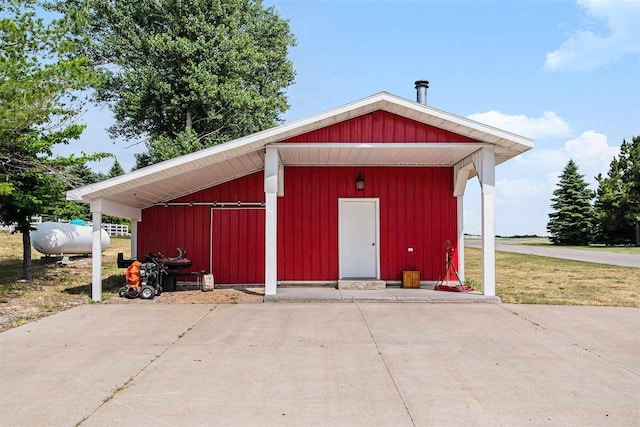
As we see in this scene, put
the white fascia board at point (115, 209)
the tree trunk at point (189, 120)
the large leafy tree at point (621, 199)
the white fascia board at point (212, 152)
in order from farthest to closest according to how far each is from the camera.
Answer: the large leafy tree at point (621, 199)
the tree trunk at point (189, 120)
the white fascia board at point (115, 209)
the white fascia board at point (212, 152)

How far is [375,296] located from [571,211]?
119 feet

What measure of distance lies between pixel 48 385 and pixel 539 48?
1000cm

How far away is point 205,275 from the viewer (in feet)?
36.2

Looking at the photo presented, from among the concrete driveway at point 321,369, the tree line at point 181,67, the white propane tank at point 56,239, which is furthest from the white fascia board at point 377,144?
the white propane tank at point 56,239

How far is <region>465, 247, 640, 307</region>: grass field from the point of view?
1032cm

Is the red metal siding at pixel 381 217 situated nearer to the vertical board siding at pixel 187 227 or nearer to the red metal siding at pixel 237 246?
the red metal siding at pixel 237 246

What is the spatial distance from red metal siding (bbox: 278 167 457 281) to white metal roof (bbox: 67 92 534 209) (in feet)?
3.24

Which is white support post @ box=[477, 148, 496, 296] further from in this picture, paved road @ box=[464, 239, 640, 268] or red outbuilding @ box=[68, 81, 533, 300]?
paved road @ box=[464, 239, 640, 268]

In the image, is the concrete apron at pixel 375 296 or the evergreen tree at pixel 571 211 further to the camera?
the evergreen tree at pixel 571 211

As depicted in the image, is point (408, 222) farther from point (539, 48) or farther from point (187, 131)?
point (187, 131)

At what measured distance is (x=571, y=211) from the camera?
134 ft

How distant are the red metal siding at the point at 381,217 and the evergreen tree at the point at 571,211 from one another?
33209 millimetres

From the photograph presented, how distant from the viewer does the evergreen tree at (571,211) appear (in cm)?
4053

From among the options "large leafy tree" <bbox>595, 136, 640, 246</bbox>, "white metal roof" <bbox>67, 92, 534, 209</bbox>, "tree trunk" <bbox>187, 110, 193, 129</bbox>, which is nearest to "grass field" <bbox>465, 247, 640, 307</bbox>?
"white metal roof" <bbox>67, 92, 534, 209</bbox>
